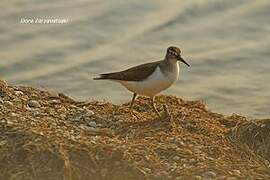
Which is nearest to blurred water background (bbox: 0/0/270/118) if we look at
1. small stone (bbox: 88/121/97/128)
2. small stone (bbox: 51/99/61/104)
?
small stone (bbox: 51/99/61/104)

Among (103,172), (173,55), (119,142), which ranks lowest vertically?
(103,172)

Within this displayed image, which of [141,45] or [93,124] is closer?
[93,124]

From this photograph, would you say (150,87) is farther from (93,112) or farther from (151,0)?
(151,0)

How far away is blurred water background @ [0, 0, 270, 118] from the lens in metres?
10.6

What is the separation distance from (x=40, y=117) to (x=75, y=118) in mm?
359

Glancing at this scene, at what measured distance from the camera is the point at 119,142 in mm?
7355

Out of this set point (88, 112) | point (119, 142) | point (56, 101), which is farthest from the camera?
point (56, 101)

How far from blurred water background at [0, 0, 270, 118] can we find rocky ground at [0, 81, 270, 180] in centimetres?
169

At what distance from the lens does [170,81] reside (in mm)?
8586

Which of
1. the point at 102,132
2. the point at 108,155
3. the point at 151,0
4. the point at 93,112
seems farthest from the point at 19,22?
the point at 108,155

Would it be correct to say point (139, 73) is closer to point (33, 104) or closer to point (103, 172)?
point (33, 104)

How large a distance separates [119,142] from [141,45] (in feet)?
14.1

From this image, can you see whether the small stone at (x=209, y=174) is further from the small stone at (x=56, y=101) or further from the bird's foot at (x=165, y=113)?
the small stone at (x=56, y=101)

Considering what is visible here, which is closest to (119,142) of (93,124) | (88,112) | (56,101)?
(93,124)
